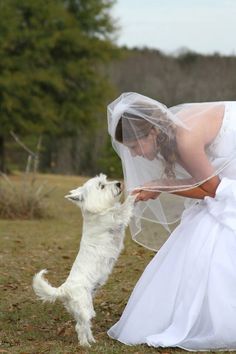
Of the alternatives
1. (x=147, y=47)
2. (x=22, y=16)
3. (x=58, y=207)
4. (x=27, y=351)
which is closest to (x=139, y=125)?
(x=27, y=351)

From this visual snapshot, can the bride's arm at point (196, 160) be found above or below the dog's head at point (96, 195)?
above

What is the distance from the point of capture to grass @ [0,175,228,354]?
5513mm

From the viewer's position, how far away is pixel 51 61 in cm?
3150

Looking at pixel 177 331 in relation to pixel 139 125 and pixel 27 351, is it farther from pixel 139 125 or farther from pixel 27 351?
pixel 139 125

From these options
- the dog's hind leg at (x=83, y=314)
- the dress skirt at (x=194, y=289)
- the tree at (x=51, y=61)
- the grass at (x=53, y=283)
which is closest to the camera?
the dress skirt at (x=194, y=289)

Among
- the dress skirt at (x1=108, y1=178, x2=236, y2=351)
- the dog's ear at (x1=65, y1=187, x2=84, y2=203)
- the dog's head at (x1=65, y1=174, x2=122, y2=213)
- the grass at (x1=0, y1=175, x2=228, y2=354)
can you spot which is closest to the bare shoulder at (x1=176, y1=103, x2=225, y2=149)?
the dress skirt at (x1=108, y1=178, x2=236, y2=351)

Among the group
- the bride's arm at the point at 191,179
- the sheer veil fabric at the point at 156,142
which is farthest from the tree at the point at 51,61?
the bride's arm at the point at 191,179

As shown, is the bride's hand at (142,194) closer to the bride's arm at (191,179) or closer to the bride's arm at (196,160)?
the bride's arm at (191,179)

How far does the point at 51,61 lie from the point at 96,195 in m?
26.7

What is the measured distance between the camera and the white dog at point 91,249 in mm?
5387

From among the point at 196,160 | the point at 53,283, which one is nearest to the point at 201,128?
the point at 196,160

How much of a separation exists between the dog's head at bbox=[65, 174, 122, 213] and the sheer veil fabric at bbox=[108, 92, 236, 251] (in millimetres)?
279

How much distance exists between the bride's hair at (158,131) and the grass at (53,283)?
1.44 m

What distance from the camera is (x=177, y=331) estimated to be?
5.30 metres
